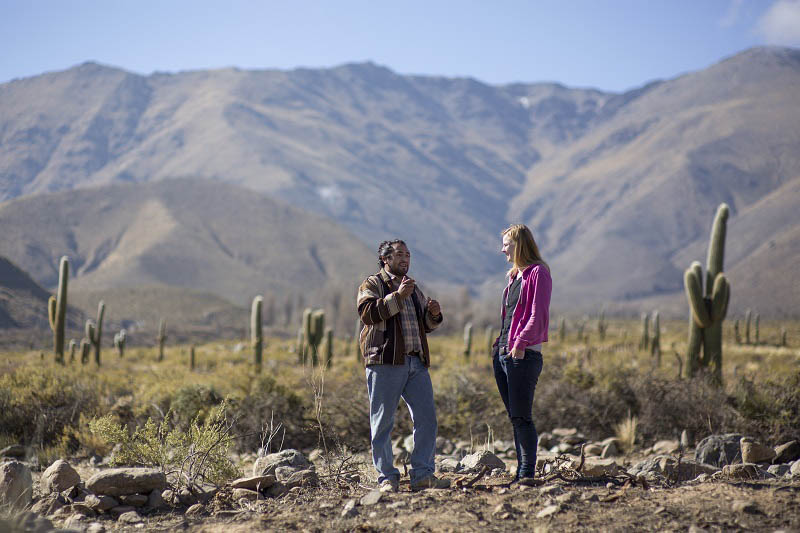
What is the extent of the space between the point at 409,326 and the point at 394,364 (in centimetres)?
35

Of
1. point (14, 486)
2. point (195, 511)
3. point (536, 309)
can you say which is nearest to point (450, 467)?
point (536, 309)

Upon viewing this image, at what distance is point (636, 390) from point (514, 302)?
6.01 m

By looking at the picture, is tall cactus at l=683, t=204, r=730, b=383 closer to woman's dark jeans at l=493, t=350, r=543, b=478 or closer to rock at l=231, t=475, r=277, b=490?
woman's dark jeans at l=493, t=350, r=543, b=478

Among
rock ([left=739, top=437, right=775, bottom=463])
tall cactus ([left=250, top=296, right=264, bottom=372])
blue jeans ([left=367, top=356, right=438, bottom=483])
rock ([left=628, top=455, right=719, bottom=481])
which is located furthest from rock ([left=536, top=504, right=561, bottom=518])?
tall cactus ([left=250, top=296, right=264, bottom=372])

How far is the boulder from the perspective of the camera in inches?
249

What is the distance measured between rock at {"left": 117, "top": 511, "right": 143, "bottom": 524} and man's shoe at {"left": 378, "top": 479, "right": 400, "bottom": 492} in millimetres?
1882

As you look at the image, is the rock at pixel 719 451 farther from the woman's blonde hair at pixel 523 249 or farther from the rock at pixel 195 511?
the rock at pixel 195 511

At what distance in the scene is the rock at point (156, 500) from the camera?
19.9 ft

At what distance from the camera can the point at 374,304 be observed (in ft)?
19.3

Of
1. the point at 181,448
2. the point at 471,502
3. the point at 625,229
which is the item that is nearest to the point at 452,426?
the point at 181,448

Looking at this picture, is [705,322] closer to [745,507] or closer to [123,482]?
[745,507]

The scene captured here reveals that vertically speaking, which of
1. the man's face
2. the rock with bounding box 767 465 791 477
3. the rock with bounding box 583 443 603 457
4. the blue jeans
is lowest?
the rock with bounding box 583 443 603 457

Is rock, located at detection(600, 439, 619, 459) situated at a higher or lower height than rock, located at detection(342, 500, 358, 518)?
lower

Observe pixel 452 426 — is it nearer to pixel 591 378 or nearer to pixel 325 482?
pixel 591 378
